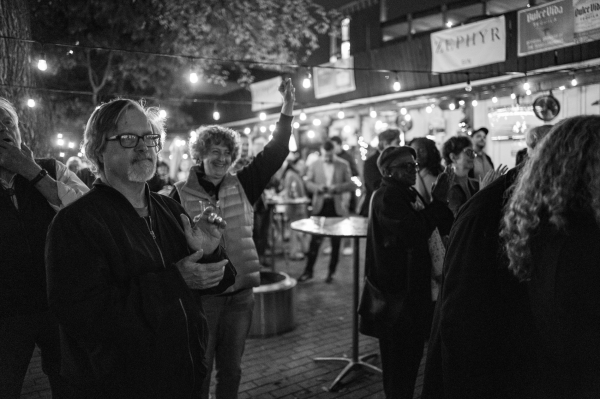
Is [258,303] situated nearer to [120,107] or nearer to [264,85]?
[120,107]

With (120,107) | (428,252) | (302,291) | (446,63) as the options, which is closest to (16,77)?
(120,107)

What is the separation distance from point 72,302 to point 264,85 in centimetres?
1333

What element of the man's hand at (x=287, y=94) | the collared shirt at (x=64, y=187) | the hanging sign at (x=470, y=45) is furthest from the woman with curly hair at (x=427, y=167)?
the hanging sign at (x=470, y=45)

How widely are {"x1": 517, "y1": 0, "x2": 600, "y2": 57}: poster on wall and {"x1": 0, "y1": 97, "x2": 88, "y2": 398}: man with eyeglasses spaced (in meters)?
8.46

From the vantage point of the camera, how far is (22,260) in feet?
7.82

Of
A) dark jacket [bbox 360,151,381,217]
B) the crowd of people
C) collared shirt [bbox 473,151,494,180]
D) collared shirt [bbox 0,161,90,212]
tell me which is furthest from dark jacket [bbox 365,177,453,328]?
dark jacket [bbox 360,151,381,217]

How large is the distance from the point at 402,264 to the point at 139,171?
2043 millimetres

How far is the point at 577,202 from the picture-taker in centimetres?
168

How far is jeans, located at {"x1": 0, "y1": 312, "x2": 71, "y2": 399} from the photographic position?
231 cm

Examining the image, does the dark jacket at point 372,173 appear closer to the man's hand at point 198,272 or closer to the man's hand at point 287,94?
the man's hand at point 287,94

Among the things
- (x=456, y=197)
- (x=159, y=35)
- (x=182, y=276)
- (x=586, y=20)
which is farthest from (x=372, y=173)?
(x=159, y=35)

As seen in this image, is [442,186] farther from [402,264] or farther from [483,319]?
[483,319]

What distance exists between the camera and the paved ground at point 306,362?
410cm

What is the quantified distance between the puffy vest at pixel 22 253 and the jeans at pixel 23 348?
0.17ft
